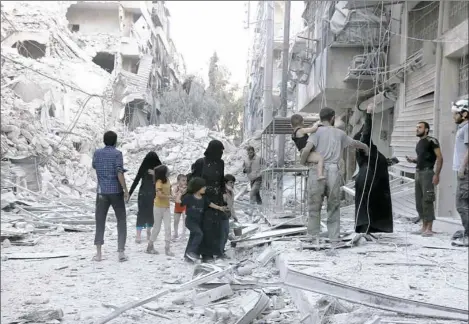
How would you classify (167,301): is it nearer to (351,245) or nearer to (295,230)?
(351,245)

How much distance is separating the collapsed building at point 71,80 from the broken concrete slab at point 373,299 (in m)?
4.87

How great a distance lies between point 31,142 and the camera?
55.1 feet

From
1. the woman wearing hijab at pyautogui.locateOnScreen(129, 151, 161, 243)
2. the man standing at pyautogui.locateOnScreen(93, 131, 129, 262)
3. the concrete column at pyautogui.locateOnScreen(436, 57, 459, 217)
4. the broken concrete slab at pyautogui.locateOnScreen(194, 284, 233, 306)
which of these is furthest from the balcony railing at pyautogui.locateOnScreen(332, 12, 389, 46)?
the broken concrete slab at pyautogui.locateOnScreen(194, 284, 233, 306)

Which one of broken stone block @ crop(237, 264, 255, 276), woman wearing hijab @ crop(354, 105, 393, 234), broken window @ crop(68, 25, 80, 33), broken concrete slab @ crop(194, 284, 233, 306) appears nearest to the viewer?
broken concrete slab @ crop(194, 284, 233, 306)

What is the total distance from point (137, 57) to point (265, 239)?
28.9m

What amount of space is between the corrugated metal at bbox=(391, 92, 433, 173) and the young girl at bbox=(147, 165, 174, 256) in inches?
187

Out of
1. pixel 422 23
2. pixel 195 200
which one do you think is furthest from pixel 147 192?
pixel 422 23

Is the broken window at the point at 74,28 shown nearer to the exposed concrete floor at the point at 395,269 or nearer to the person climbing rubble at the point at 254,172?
the person climbing rubble at the point at 254,172

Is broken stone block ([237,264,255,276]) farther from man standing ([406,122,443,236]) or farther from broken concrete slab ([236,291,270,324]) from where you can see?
man standing ([406,122,443,236])

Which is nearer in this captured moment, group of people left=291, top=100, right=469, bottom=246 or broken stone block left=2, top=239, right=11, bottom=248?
group of people left=291, top=100, right=469, bottom=246

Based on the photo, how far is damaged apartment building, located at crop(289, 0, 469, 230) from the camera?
8.55m

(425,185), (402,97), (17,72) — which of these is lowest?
(425,185)

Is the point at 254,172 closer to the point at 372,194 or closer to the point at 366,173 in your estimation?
the point at 372,194

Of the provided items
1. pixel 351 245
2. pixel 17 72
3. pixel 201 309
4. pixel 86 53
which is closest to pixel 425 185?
pixel 351 245
